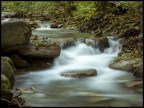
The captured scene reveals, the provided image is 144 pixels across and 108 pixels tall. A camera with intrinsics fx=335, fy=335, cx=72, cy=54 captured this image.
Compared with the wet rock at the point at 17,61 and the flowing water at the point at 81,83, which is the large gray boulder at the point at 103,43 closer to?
the flowing water at the point at 81,83

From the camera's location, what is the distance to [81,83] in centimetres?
869

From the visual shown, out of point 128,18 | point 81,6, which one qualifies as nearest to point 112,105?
point 128,18

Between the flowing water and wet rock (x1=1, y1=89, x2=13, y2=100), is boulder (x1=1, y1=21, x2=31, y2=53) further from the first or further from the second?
wet rock (x1=1, y1=89, x2=13, y2=100)

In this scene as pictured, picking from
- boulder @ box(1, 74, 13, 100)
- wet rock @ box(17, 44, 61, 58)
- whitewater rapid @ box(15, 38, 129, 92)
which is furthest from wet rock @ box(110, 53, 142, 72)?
boulder @ box(1, 74, 13, 100)

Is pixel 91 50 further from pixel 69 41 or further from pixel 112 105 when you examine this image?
pixel 112 105

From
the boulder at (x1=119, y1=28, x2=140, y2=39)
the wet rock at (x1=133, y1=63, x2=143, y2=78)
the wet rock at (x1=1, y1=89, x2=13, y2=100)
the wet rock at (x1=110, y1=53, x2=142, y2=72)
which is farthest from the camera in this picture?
the boulder at (x1=119, y1=28, x2=140, y2=39)

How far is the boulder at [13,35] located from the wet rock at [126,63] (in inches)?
114

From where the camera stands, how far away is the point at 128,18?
592 inches

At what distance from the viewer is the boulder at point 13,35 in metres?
9.90

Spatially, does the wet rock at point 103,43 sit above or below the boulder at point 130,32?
below

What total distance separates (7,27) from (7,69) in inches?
128

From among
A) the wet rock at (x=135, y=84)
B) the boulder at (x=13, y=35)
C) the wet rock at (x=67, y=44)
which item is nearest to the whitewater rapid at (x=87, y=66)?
the wet rock at (x=67, y=44)

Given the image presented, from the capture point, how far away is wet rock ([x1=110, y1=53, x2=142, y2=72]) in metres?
9.72

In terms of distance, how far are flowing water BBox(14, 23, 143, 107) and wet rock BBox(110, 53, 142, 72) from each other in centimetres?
17
